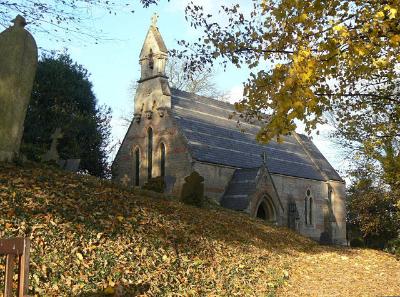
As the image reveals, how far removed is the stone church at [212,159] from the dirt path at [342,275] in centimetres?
1038

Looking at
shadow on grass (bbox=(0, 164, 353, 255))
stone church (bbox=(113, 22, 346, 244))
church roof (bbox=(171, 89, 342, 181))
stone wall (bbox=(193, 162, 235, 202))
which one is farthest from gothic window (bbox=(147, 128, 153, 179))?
shadow on grass (bbox=(0, 164, 353, 255))

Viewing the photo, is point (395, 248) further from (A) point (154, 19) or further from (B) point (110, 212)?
(A) point (154, 19)

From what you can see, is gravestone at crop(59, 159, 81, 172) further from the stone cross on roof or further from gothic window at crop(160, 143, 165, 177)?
the stone cross on roof

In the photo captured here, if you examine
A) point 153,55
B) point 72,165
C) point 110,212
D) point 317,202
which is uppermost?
point 153,55

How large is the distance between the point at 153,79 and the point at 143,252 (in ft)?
65.8

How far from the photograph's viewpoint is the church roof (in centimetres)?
2680

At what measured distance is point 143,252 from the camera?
905 cm

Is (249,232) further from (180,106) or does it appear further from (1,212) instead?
(180,106)

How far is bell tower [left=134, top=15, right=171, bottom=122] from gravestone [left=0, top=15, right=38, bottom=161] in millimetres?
16131

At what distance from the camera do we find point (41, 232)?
8.12 meters

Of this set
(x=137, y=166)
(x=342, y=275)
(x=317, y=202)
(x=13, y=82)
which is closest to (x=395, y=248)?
(x=342, y=275)

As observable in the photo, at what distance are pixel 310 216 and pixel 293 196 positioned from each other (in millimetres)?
2975

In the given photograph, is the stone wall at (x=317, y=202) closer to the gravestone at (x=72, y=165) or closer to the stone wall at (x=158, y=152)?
the stone wall at (x=158, y=152)

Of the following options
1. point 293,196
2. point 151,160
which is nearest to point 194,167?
point 151,160
